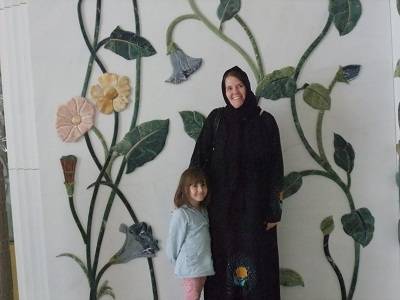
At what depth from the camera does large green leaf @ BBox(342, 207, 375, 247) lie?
1.60 meters

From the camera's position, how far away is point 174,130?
1.62m

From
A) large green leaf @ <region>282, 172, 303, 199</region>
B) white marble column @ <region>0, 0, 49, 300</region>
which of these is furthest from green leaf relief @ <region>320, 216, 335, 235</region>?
white marble column @ <region>0, 0, 49, 300</region>

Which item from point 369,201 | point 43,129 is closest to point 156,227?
point 43,129

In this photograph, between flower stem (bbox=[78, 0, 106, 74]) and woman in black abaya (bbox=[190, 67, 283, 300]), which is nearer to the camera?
woman in black abaya (bbox=[190, 67, 283, 300])

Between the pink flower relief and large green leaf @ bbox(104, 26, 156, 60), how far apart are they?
0.24 m

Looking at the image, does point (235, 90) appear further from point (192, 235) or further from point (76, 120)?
point (76, 120)

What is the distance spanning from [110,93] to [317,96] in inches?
31.8

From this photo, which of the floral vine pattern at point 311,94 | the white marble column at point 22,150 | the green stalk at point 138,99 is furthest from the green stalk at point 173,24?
the white marble column at point 22,150

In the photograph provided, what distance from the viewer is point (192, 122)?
160 cm

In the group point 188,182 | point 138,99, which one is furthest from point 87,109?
point 188,182

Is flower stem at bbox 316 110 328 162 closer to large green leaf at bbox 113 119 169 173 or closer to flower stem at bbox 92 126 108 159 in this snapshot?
large green leaf at bbox 113 119 169 173

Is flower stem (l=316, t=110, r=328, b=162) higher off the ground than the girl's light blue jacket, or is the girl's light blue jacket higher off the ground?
flower stem (l=316, t=110, r=328, b=162)

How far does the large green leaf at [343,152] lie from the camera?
5.23 feet

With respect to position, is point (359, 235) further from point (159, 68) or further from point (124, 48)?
point (124, 48)
